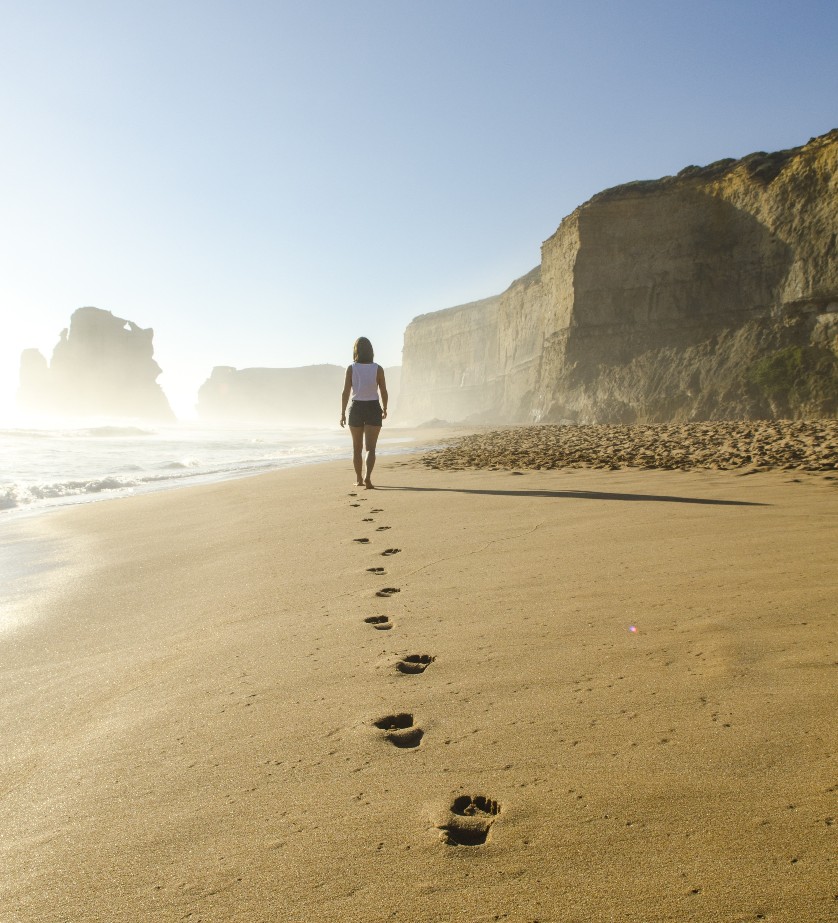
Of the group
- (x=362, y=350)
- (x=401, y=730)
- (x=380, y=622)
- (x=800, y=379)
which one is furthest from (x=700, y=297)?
(x=401, y=730)

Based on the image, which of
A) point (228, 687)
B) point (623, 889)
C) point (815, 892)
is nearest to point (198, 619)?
point (228, 687)

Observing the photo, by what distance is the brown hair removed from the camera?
24.1 ft

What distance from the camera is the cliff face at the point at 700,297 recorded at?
20297 mm

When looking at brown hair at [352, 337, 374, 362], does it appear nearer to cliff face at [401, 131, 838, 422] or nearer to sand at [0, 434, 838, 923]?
sand at [0, 434, 838, 923]

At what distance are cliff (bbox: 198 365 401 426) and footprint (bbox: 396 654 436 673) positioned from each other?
15635cm

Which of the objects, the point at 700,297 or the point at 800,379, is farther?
the point at 700,297

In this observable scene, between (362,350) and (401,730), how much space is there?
20.2 feet

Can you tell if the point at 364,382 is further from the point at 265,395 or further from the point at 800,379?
the point at 265,395

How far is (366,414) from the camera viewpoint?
24.0ft

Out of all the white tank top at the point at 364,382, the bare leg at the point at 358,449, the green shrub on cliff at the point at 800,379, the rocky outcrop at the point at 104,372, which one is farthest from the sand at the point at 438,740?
the rocky outcrop at the point at 104,372

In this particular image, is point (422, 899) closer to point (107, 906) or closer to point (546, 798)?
point (546, 798)

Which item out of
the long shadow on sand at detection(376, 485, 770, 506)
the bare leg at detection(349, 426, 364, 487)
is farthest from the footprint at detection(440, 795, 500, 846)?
the bare leg at detection(349, 426, 364, 487)

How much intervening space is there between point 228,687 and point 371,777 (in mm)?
724

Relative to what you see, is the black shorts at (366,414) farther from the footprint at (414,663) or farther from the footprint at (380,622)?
the footprint at (414,663)
